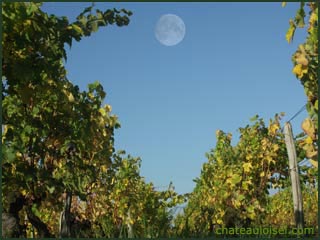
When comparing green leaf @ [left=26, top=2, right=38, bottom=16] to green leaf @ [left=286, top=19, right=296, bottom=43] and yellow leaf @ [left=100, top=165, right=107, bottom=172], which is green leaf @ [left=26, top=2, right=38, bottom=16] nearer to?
green leaf @ [left=286, top=19, right=296, bottom=43]

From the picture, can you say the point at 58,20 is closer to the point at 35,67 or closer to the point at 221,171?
the point at 35,67

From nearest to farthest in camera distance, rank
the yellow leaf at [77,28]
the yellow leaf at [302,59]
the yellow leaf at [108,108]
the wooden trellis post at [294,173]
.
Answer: the yellow leaf at [302,59]
the yellow leaf at [77,28]
the wooden trellis post at [294,173]
the yellow leaf at [108,108]

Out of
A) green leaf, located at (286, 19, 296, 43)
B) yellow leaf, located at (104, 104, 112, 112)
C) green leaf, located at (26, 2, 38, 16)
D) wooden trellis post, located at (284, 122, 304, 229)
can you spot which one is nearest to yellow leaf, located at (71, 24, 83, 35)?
green leaf, located at (26, 2, 38, 16)

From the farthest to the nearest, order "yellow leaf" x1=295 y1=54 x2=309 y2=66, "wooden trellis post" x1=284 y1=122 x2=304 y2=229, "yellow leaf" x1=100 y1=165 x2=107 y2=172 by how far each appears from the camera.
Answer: "yellow leaf" x1=100 y1=165 x2=107 y2=172
"wooden trellis post" x1=284 y1=122 x2=304 y2=229
"yellow leaf" x1=295 y1=54 x2=309 y2=66

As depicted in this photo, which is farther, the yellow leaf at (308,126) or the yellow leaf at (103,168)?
the yellow leaf at (103,168)

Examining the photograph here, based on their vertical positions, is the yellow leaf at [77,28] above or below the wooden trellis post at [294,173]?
above

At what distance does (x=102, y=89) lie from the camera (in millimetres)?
9203

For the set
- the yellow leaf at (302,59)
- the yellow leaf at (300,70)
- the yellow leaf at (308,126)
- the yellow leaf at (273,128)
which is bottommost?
the yellow leaf at (308,126)

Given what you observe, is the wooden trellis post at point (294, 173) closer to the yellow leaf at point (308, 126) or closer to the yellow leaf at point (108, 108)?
the yellow leaf at point (108, 108)

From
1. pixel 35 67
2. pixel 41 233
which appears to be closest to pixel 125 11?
pixel 35 67

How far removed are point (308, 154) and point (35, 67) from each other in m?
2.70

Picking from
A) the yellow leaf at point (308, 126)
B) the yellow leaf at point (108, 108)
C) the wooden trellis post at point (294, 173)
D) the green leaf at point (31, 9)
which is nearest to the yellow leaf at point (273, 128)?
the wooden trellis post at point (294, 173)

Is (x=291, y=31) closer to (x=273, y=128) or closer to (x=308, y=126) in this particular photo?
(x=308, y=126)

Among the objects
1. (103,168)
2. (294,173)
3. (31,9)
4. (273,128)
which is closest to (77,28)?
(31,9)
